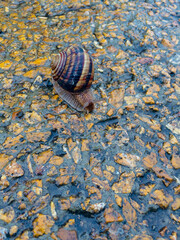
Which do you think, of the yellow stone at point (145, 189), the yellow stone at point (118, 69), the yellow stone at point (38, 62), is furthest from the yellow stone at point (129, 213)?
the yellow stone at point (38, 62)

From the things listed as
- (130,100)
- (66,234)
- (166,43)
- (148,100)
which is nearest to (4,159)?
(66,234)

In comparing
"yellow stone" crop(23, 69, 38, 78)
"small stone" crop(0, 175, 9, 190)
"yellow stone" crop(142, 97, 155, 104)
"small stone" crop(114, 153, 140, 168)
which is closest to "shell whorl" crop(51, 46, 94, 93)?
"yellow stone" crop(23, 69, 38, 78)

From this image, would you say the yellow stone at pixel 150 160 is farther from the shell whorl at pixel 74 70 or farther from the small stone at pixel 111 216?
the shell whorl at pixel 74 70

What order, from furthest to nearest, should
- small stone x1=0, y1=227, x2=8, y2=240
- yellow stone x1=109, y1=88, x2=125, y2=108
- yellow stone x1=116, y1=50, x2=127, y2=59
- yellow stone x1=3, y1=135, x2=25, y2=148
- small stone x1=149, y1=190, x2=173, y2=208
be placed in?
yellow stone x1=116, y1=50, x2=127, y2=59 → yellow stone x1=109, y1=88, x2=125, y2=108 → yellow stone x1=3, y1=135, x2=25, y2=148 → small stone x1=149, y1=190, x2=173, y2=208 → small stone x1=0, y1=227, x2=8, y2=240

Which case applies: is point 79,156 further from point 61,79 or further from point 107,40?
point 107,40

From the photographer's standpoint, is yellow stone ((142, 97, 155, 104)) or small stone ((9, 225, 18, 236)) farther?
yellow stone ((142, 97, 155, 104))

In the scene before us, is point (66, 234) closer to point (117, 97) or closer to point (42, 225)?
point (42, 225)

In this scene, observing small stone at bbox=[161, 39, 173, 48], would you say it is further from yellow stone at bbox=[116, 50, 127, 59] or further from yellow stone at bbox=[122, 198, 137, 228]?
yellow stone at bbox=[122, 198, 137, 228]
